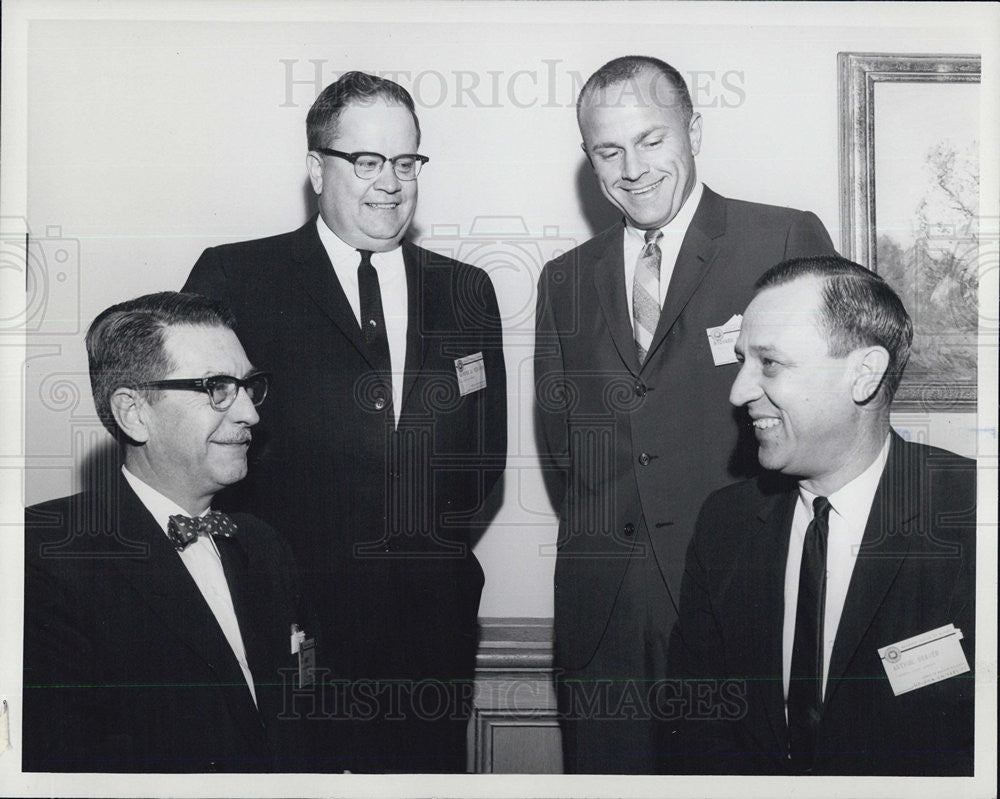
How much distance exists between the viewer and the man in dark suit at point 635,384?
2.87 m

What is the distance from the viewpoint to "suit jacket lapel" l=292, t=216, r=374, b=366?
2.91 m

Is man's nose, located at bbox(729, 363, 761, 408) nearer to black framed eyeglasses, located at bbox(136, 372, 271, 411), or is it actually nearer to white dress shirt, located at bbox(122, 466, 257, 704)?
black framed eyeglasses, located at bbox(136, 372, 271, 411)

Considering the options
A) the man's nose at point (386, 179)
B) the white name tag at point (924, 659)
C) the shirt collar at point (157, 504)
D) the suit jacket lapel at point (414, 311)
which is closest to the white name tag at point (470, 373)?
the suit jacket lapel at point (414, 311)

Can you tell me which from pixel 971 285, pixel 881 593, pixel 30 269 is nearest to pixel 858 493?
pixel 881 593

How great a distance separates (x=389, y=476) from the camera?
2912 millimetres

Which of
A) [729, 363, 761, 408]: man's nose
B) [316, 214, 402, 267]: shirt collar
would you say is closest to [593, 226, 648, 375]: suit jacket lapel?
[729, 363, 761, 408]: man's nose

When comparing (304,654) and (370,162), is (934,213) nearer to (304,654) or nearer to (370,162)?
(370,162)

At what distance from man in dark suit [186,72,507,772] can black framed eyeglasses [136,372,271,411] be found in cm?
5

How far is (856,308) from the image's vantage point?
2854mm

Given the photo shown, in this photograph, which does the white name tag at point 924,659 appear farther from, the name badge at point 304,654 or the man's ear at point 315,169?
the man's ear at point 315,169

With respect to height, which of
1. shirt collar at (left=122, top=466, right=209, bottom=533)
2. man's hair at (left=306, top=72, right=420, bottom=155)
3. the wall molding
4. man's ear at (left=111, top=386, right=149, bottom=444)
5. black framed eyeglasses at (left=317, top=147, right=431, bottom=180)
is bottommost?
the wall molding

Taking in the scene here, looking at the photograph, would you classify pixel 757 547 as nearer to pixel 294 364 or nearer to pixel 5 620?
pixel 294 364

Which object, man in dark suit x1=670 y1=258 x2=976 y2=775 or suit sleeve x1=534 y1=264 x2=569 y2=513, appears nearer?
man in dark suit x1=670 y1=258 x2=976 y2=775

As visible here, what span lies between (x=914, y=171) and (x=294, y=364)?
1.83 meters
